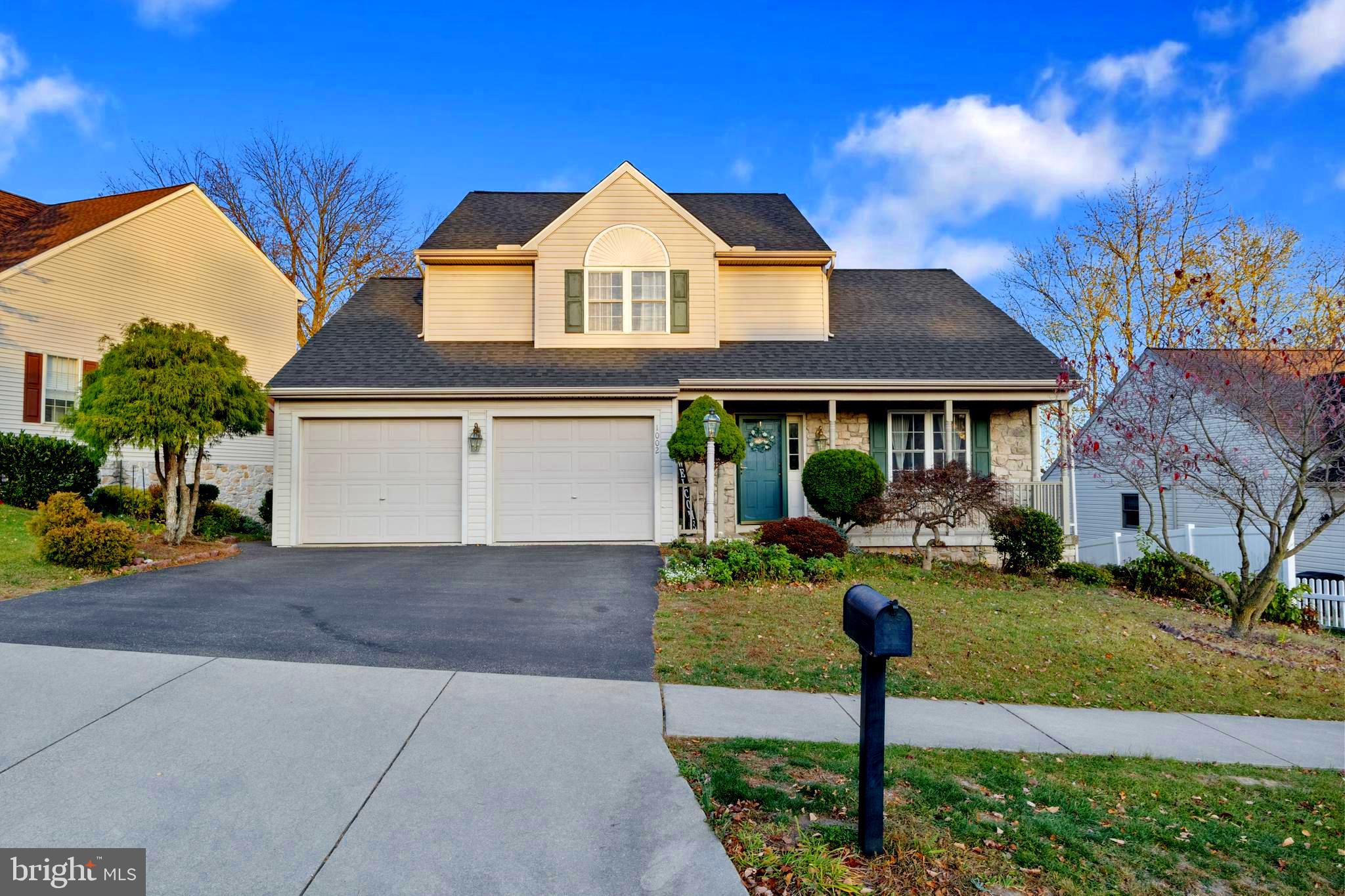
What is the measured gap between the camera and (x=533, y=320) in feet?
47.1

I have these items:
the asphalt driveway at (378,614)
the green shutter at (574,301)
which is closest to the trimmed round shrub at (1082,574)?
the asphalt driveway at (378,614)

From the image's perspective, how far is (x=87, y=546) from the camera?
28.1 feet

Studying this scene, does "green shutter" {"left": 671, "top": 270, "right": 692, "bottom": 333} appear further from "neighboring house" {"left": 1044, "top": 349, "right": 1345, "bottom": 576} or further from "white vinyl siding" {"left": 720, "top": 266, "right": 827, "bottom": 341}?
"neighboring house" {"left": 1044, "top": 349, "right": 1345, "bottom": 576}

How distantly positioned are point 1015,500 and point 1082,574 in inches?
63.7

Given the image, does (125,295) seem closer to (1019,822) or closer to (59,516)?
(59,516)

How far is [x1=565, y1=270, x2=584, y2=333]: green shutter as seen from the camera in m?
14.1

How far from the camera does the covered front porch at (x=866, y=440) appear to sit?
44.0 feet

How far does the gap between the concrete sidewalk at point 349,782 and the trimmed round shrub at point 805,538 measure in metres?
5.61

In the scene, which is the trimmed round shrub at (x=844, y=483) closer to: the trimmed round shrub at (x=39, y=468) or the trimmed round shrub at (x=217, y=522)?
the trimmed round shrub at (x=217, y=522)

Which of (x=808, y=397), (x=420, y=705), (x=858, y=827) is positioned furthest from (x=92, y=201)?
(x=858, y=827)

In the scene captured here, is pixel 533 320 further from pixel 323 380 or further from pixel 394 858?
pixel 394 858

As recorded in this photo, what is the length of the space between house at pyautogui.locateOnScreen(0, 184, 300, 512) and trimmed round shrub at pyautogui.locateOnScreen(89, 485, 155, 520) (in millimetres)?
1107

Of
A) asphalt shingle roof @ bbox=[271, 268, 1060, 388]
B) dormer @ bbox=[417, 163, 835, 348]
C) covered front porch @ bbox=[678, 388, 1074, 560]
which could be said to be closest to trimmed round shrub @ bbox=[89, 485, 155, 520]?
asphalt shingle roof @ bbox=[271, 268, 1060, 388]

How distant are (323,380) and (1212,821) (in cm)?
1284
